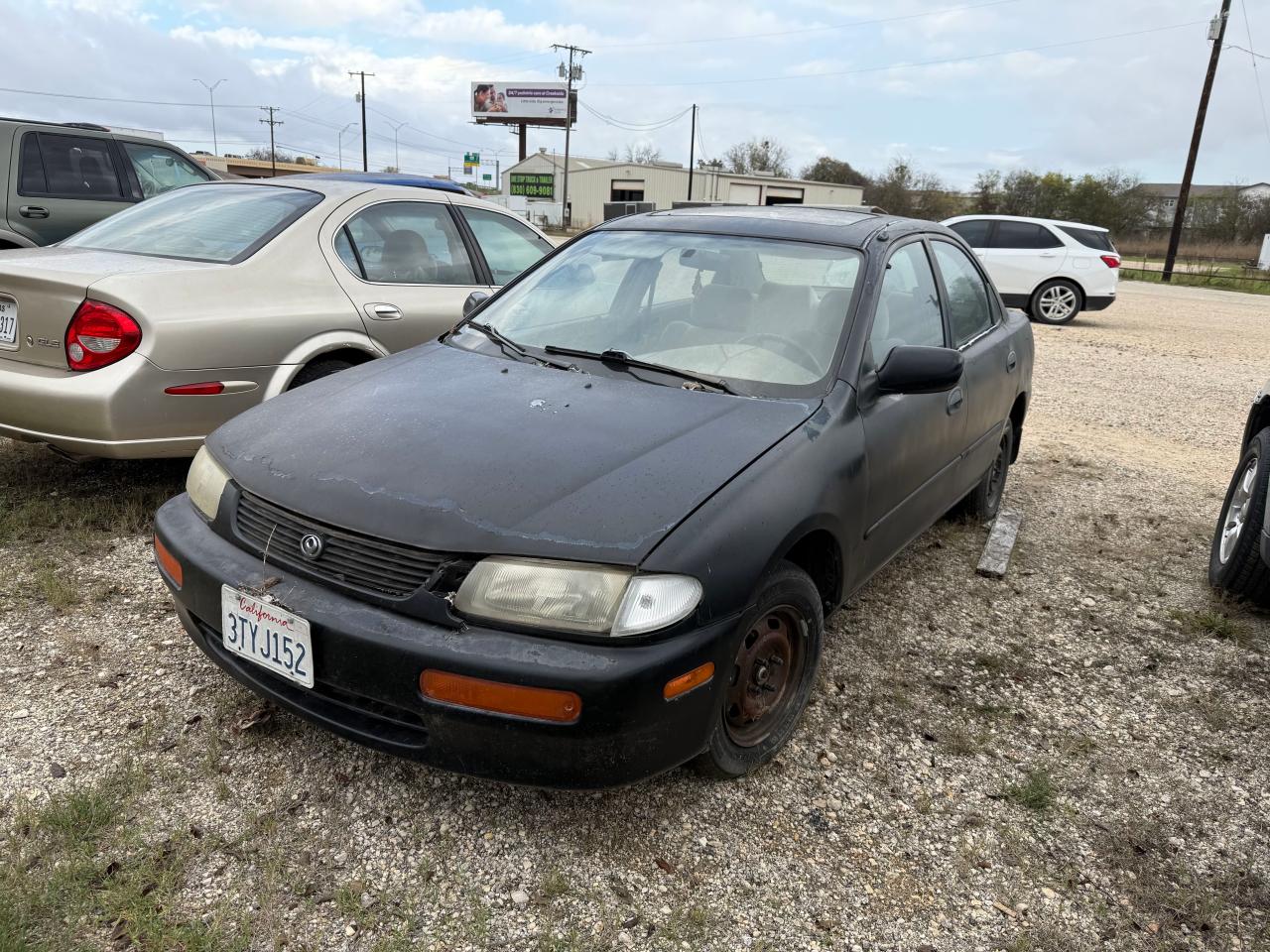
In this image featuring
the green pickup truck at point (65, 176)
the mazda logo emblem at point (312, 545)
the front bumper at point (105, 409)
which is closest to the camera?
the mazda logo emblem at point (312, 545)

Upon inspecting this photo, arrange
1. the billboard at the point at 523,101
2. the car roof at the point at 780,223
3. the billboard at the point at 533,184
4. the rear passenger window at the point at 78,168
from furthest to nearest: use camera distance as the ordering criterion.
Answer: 1. the billboard at the point at 523,101
2. the billboard at the point at 533,184
3. the rear passenger window at the point at 78,168
4. the car roof at the point at 780,223

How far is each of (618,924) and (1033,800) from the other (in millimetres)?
1282

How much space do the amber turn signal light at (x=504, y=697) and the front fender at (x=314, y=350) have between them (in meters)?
2.31

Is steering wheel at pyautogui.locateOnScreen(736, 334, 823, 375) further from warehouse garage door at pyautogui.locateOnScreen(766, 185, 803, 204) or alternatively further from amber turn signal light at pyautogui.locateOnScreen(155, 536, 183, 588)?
warehouse garage door at pyautogui.locateOnScreen(766, 185, 803, 204)

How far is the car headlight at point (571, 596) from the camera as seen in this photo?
1896 mm

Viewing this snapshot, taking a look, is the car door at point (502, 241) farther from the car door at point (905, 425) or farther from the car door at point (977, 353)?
the car door at point (905, 425)

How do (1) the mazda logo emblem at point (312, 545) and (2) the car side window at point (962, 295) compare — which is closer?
(1) the mazda logo emblem at point (312, 545)

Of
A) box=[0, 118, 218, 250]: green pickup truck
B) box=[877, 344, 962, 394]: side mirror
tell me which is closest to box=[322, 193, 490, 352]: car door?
box=[877, 344, 962, 394]: side mirror

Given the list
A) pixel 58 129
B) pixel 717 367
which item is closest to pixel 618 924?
pixel 717 367

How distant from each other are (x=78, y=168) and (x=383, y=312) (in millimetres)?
4658

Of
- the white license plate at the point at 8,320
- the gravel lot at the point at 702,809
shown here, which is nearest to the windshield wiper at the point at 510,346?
the gravel lot at the point at 702,809

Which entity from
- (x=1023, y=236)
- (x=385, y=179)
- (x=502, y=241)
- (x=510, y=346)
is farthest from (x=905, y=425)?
(x=1023, y=236)

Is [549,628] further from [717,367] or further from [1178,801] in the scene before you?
[1178,801]

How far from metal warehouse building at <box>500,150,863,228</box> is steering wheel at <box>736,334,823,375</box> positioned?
55.2 m
